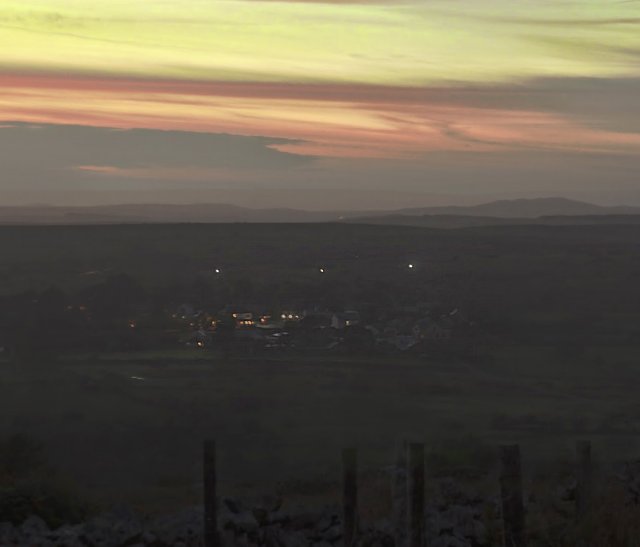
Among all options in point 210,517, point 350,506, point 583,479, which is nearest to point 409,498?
point 350,506

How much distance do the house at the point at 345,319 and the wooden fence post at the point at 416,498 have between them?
9394cm

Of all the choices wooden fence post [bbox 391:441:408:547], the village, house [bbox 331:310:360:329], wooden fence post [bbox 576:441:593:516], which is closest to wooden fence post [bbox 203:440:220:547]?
wooden fence post [bbox 391:441:408:547]

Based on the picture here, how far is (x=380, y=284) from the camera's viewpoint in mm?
135000

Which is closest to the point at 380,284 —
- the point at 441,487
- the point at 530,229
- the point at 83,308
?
the point at 83,308

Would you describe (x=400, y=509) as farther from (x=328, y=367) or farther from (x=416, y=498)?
(x=328, y=367)

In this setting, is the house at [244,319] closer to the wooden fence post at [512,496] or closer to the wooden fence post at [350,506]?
the wooden fence post at [350,506]

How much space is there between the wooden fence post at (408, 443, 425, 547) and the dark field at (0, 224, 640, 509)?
15.7 metres

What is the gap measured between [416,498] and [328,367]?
3082 inches

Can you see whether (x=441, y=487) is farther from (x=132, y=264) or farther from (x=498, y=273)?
(x=132, y=264)

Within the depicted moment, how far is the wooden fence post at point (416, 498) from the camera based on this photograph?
562 inches

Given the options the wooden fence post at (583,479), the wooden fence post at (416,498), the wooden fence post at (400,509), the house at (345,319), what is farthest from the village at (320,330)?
the wooden fence post at (416,498)

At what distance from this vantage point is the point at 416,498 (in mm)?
14336

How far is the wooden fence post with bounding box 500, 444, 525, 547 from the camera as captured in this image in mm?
14406

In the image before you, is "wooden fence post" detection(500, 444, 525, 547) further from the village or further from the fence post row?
the village
